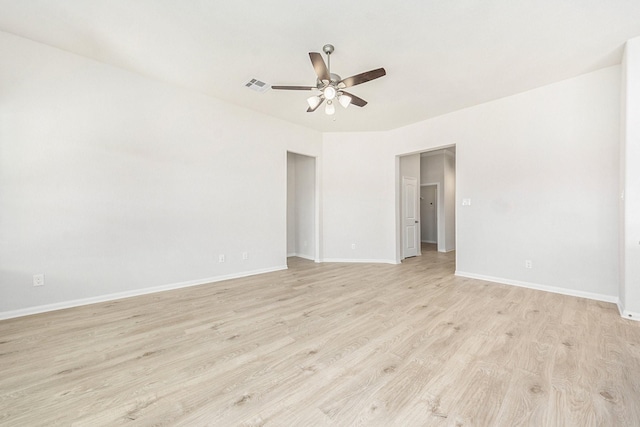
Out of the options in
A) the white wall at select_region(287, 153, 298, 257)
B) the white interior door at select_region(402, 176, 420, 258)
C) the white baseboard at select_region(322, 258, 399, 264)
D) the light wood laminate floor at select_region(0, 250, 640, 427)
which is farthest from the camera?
the white wall at select_region(287, 153, 298, 257)

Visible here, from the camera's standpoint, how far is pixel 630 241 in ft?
8.48

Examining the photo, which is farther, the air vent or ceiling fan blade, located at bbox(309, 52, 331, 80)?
the air vent

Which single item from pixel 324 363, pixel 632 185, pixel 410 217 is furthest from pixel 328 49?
pixel 410 217

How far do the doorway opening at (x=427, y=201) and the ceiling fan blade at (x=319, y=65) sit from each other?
10.8 feet

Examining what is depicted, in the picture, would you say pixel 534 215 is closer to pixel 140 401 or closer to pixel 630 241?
pixel 630 241

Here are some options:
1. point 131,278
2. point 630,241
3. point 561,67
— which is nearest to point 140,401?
point 131,278

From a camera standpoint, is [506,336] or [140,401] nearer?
[140,401]

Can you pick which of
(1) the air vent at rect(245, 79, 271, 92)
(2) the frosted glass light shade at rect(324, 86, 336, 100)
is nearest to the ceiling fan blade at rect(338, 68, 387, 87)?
(2) the frosted glass light shade at rect(324, 86, 336, 100)

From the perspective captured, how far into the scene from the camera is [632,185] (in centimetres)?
258

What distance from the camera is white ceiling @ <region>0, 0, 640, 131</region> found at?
87.7 inches

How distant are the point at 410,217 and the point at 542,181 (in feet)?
9.89

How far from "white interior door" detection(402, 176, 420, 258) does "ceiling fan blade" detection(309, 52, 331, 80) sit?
411cm

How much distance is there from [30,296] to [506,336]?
478 cm

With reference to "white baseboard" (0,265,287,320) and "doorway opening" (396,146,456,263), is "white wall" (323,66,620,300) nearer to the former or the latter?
"doorway opening" (396,146,456,263)
